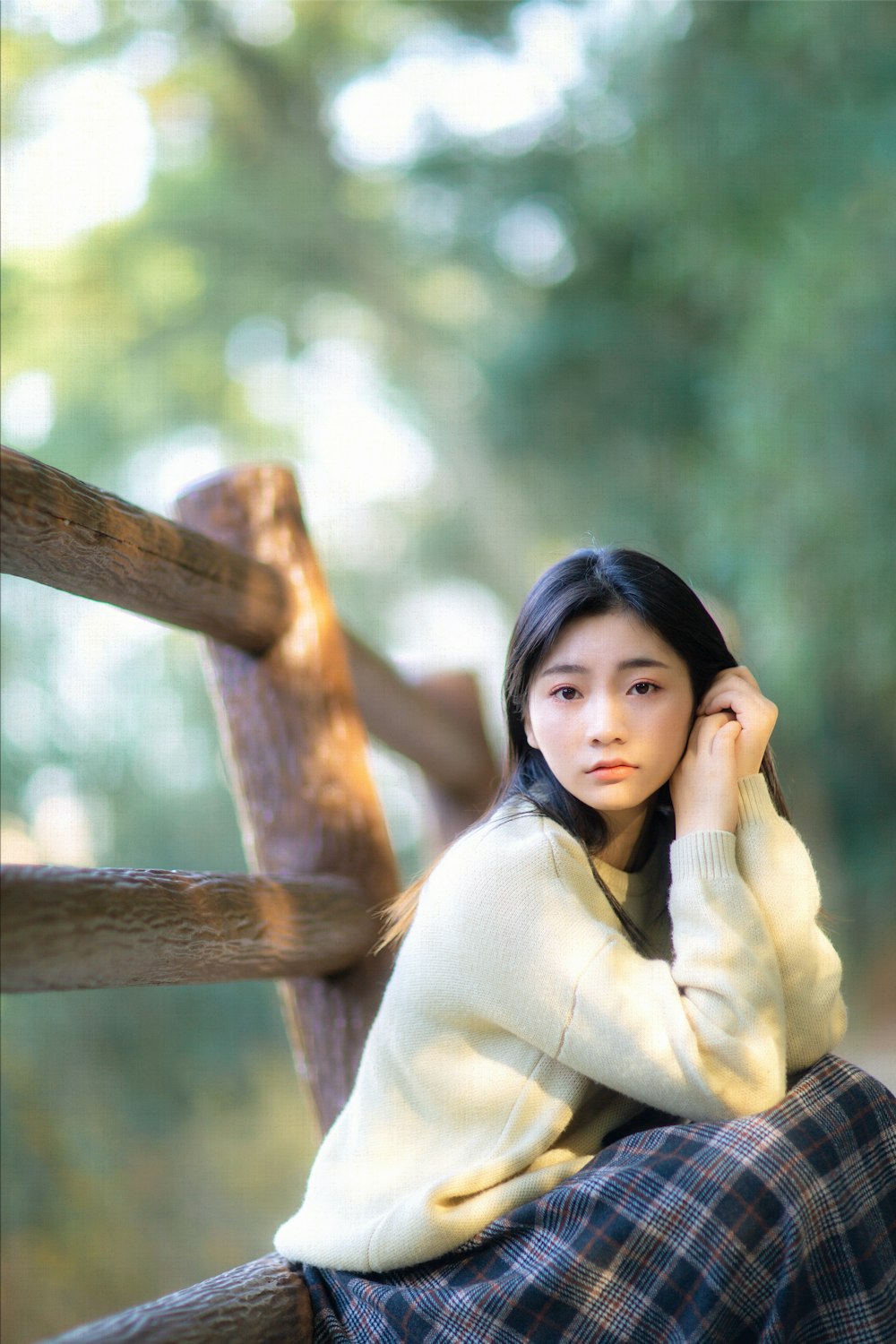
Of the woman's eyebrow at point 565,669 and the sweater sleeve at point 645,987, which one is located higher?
the woman's eyebrow at point 565,669

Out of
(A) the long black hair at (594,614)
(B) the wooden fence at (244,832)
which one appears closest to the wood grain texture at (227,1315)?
(B) the wooden fence at (244,832)

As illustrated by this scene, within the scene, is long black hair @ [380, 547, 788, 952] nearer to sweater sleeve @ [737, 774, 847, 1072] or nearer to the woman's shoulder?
the woman's shoulder

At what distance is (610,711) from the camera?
1168 millimetres

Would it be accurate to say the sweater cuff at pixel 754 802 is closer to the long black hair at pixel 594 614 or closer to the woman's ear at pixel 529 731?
the long black hair at pixel 594 614

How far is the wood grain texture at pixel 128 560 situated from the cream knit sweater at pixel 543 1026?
44 cm

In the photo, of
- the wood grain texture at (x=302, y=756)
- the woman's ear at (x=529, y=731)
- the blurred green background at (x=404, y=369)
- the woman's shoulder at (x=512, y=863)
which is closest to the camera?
the woman's shoulder at (x=512, y=863)

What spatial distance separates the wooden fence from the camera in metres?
0.96

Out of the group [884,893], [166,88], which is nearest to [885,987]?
[884,893]

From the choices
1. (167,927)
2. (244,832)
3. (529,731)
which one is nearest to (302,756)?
(244,832)

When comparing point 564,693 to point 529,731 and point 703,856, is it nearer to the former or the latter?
point 529,731

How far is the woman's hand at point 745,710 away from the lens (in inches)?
47.6

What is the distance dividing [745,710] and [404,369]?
7819 mm

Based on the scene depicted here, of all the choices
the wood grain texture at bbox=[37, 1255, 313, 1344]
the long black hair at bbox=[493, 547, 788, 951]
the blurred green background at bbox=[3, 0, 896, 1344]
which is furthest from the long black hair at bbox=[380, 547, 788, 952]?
the blurred green background at bbox=[3, 0, 896, 1344]

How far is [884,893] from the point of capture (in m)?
6.28
